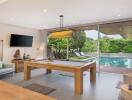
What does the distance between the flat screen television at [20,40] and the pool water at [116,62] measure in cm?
434

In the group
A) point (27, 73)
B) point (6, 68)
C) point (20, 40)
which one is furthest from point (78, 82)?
point (20, 40)

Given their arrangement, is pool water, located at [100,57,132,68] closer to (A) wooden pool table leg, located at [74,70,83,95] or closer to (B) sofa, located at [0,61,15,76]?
(A) wooden pool table leg, located at [74,70,83,95]

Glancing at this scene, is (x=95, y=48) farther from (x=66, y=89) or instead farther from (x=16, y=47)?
(x=16, y=47)

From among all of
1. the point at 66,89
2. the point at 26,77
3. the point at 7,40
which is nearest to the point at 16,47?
the point at 7,40

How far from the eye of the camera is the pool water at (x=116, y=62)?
20.8 ft

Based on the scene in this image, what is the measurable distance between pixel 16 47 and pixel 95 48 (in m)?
4.46

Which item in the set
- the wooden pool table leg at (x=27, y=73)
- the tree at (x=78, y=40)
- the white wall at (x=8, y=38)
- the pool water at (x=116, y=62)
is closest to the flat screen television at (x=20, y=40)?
the white wall at (x=8, y=38)

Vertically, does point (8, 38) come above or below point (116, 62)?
above

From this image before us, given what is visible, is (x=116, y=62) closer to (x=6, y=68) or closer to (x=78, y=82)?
(x=78, y=82)

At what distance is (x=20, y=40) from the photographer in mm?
7164

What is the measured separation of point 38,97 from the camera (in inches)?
57.7

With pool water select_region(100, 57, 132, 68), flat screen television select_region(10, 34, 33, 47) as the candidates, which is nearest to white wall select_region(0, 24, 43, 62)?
flat screen television select_region(10, 34, 33, 47)

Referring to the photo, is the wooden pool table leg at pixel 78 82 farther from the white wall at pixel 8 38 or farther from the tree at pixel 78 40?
the white wall at pixel 8 38

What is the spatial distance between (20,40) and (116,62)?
538cm
